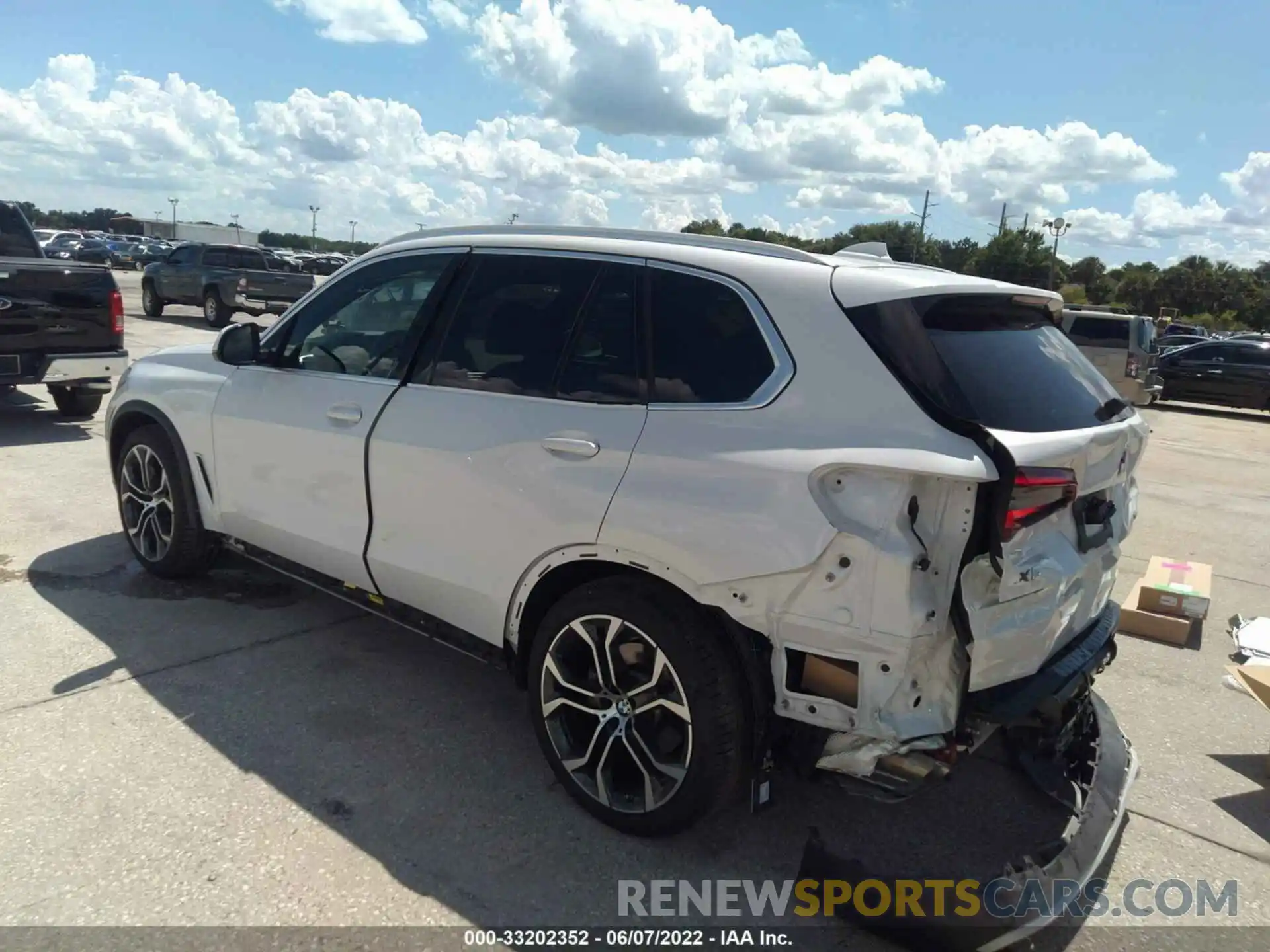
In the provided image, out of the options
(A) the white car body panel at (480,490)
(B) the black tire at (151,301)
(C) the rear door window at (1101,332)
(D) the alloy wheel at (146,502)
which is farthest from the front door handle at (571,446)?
(B) the black tire at (151,301)

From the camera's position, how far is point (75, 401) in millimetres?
9148

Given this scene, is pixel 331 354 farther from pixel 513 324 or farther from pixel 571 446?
pixel 571 446

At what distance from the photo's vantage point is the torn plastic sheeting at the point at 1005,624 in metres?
2.48

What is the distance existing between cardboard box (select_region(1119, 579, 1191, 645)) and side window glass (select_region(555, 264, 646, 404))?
3.58 m

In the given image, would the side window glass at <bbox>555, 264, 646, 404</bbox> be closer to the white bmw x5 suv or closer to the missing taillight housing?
the white bmw x5 suv

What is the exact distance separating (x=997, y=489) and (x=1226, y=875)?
1.79 m

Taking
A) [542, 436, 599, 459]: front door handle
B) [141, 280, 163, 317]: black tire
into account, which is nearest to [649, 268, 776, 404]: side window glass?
[542, 436, 599, 459]: front door handle

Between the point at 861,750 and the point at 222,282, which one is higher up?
the point at 222,282

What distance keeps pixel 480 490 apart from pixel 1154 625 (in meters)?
4.04

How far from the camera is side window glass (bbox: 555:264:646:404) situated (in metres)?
3.05

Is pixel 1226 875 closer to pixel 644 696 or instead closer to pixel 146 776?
pixel 644 696

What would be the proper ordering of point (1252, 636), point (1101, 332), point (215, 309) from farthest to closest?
point (215, 309) → point (1101, 332) → point (1252, 636)

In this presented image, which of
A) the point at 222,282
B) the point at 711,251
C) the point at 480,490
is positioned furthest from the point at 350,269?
the point at 222,282

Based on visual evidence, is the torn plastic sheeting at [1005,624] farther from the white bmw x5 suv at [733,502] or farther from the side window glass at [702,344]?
the side window glass at [702,344]
